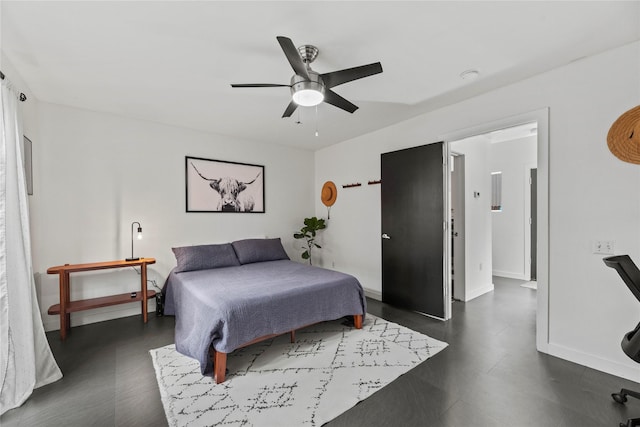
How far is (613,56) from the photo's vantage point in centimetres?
223

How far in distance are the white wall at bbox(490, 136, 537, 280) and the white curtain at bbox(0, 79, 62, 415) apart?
675 centimetres

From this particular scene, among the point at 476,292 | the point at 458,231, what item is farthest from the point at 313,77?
the point at 476,292

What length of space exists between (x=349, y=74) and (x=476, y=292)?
3.96 meters

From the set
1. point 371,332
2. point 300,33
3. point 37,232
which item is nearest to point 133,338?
point 37,232

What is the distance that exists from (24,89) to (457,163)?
5244 mm

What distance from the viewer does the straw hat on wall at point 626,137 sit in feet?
6.81

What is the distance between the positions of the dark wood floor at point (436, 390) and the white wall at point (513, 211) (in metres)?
2.94

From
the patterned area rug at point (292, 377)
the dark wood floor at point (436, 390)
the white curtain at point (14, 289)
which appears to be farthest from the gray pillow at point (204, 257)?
the white curtain at point (14, 289)

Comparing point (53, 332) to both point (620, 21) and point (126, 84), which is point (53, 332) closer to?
point (126, 84)

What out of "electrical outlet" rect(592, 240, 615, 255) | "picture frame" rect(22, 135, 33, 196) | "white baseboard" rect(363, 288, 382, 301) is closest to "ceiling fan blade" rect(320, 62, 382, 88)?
"electrical outlet" rect(592, 240, 615, 255)

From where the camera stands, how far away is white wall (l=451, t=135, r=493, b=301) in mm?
4246

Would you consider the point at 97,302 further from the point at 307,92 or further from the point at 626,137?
the point at 626,137

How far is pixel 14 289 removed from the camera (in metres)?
2.00

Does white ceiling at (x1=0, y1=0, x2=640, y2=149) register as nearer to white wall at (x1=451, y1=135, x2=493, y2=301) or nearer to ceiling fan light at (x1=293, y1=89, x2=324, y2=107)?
ceiling fan light at (x1=293, y1=89, x2=324, y2=107)
